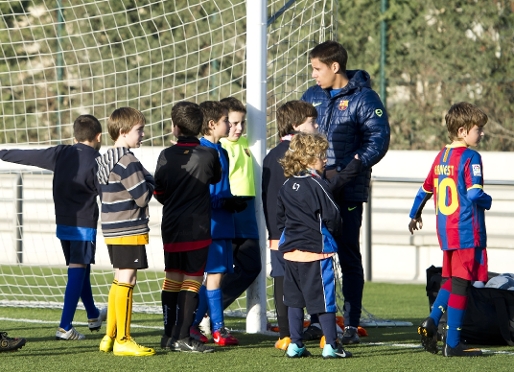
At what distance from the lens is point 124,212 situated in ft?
18.3

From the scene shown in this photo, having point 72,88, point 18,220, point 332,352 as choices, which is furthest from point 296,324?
point 72,88

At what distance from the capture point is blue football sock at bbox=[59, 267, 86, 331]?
248 inches

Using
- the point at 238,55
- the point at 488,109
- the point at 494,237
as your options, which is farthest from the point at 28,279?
the point at 488,109

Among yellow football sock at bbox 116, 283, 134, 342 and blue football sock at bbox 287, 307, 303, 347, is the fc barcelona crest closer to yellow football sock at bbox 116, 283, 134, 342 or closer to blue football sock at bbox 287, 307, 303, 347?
blue football sock at bbox 287, 307, 303, 347

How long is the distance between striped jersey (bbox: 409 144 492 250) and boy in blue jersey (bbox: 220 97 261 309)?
134 centimetres

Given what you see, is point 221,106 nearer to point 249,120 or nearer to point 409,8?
point 249,120

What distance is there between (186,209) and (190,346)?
816 mm

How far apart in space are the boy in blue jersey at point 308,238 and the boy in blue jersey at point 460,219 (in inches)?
25.2

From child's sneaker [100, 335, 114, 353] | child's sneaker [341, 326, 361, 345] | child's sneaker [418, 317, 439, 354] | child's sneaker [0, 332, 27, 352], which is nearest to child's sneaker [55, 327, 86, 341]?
child's sneaker [100, 335, 114, 353]

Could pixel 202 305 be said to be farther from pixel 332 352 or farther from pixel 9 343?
pixel 9 343

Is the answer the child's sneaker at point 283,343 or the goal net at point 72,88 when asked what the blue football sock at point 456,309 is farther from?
the goal net at point 72,88

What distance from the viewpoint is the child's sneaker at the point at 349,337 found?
6.20 metres

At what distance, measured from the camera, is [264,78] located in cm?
661

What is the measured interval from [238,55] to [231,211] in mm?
6551
